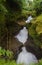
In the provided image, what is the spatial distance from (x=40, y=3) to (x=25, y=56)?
3.64 meters

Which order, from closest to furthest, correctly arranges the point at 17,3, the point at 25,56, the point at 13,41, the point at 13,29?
the point at 25,56 → the point at 13,41 → the point at 13,29 → the point at 17,3

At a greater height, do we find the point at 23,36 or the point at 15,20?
the point at 15,20

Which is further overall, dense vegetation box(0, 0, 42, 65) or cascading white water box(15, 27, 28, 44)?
cascading white water box(15, 27, 28, 44)

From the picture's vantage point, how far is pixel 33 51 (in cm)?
776

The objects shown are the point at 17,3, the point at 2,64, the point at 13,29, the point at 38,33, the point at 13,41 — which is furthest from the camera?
the point at 17,3

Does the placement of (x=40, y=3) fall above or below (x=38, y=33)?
above

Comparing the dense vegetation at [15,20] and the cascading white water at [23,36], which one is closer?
the dense vegetation at [15,20]

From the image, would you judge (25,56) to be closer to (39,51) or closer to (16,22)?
(39,51)

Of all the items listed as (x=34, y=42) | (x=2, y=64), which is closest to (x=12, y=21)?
(x=34, y=42)

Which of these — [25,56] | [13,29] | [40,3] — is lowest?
[25,56]

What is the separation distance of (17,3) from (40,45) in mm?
4191

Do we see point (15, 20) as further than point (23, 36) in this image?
Yes

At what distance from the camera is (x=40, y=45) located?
7.21m

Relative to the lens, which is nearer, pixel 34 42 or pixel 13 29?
pixel 34 42
